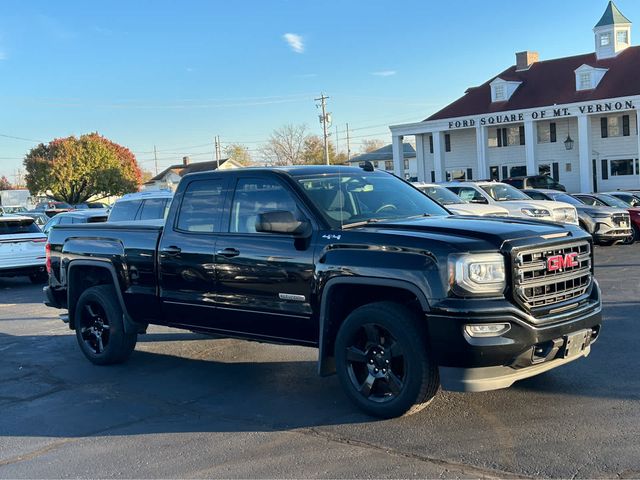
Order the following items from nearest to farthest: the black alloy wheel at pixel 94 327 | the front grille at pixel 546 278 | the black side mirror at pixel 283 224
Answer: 1. the front grille at pixel 546 278
2. the black side mirror at pixel 283 224
3. the black alloy wheel at pixel 94 327

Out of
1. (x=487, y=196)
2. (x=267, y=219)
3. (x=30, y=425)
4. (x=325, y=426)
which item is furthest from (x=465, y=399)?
(x=487, y=196)

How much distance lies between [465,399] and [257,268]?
2033 millimetres

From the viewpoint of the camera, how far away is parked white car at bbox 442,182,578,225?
1619 cm

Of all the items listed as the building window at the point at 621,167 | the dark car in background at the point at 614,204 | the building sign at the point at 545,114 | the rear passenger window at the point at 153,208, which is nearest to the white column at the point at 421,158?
the building sign at the point at 545,114

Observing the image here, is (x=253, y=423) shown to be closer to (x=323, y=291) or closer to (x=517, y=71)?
(x=323, y=291)

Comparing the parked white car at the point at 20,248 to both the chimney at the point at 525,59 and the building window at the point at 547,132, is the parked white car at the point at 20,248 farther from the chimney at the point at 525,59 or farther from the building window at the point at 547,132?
the chimney at the point at 525,59

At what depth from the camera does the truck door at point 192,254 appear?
6.41m

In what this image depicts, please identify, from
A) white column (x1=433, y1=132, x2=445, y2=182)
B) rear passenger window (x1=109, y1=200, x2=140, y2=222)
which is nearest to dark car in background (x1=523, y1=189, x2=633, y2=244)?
rear passenger window (x1=109, y1=200, x2=140, y2=222)

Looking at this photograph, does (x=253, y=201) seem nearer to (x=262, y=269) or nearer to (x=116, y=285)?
(x=262, y=269)

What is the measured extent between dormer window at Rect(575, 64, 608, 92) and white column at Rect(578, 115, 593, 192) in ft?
8.64

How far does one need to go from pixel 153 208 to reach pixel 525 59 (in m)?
41.2

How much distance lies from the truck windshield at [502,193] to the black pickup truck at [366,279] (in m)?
12.0

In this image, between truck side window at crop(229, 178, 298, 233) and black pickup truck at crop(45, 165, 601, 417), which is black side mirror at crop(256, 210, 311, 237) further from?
truck side window at crop(229, 178, 298, 233)

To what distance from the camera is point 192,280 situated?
21.4 ft
